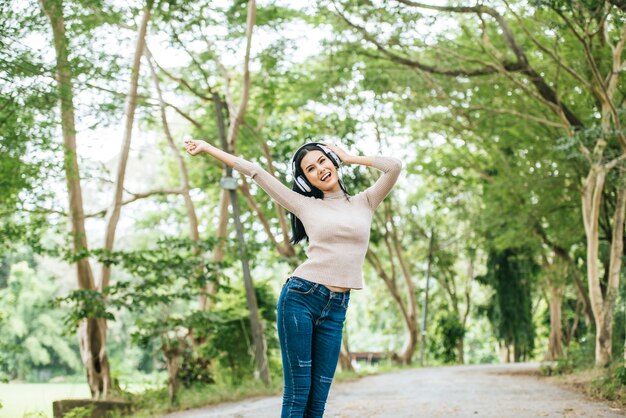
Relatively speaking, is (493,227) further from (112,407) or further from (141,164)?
(141,164)

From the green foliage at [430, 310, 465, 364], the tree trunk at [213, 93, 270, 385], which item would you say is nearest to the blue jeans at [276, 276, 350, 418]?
the tree trunk at [213, 93, 270, 385]

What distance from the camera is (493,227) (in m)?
20.5

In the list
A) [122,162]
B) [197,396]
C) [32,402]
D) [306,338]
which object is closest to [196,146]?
[306,338]

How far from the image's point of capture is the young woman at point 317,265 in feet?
13.2

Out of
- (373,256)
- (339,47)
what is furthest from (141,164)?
(339,47)

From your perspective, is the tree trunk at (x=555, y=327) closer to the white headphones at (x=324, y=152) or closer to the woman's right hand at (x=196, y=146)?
the white headphones at (x=324, y=152)

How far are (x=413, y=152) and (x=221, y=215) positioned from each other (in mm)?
7451

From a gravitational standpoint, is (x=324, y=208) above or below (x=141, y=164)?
below

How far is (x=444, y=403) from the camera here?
1040cm

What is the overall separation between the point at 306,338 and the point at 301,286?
25cm

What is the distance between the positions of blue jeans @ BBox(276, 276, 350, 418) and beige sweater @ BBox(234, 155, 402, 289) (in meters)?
0.08

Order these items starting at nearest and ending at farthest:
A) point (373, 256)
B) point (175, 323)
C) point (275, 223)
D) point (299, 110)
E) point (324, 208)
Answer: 1. point (324, 208)
2. point (175, 323)
3. point (275, 223)
4. point (299, 110)
5. point (373, 256)

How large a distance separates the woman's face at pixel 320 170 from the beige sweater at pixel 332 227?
0.08 metres

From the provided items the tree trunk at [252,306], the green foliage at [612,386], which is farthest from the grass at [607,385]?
the tree trunk at [252,306]
